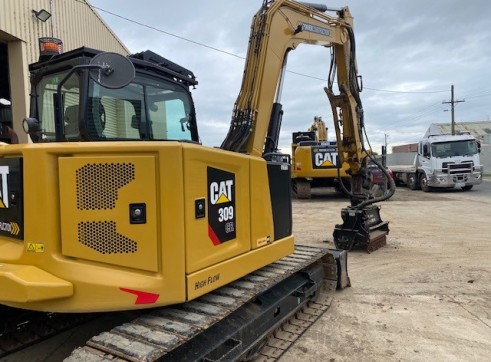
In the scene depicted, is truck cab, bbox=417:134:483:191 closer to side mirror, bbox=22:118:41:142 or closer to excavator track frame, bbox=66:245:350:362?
excavator track frame, bbox=66:245:350:362

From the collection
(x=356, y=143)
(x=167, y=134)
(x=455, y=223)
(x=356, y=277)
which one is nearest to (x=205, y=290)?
(x=167, y=134)

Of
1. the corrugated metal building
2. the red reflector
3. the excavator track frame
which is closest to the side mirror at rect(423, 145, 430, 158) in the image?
the corrugated metal building

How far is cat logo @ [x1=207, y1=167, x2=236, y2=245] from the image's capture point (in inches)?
122

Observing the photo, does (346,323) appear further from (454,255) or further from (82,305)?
(454,255)

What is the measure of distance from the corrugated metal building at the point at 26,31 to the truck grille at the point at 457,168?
15.0m

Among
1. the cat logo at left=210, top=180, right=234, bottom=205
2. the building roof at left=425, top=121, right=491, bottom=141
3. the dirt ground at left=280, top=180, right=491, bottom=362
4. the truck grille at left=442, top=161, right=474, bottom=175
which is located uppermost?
the building roof at left=425, top=121, right=491, bottom=141

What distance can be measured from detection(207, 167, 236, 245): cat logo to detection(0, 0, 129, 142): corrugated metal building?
7915 mm

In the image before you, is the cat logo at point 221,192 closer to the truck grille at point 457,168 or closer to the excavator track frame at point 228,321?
the excavator track frame at point 228,321

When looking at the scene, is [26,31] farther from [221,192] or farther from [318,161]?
[318,161]

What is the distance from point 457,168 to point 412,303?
51.4 ft

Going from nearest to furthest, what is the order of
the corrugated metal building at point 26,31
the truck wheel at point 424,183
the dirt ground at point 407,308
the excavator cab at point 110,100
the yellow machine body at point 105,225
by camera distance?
the yellow machine body at point 105,225, the excavator cab at point 110,100, the dirt ground at point 407,308, the corrugated metal building at point 26,31, the truck wheel at point 424,183

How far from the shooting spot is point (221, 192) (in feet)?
10.6

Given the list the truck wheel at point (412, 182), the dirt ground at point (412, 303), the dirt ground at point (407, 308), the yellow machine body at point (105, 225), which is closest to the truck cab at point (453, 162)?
the truck wheel at point (412, 182)

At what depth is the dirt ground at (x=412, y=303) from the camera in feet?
12.4
